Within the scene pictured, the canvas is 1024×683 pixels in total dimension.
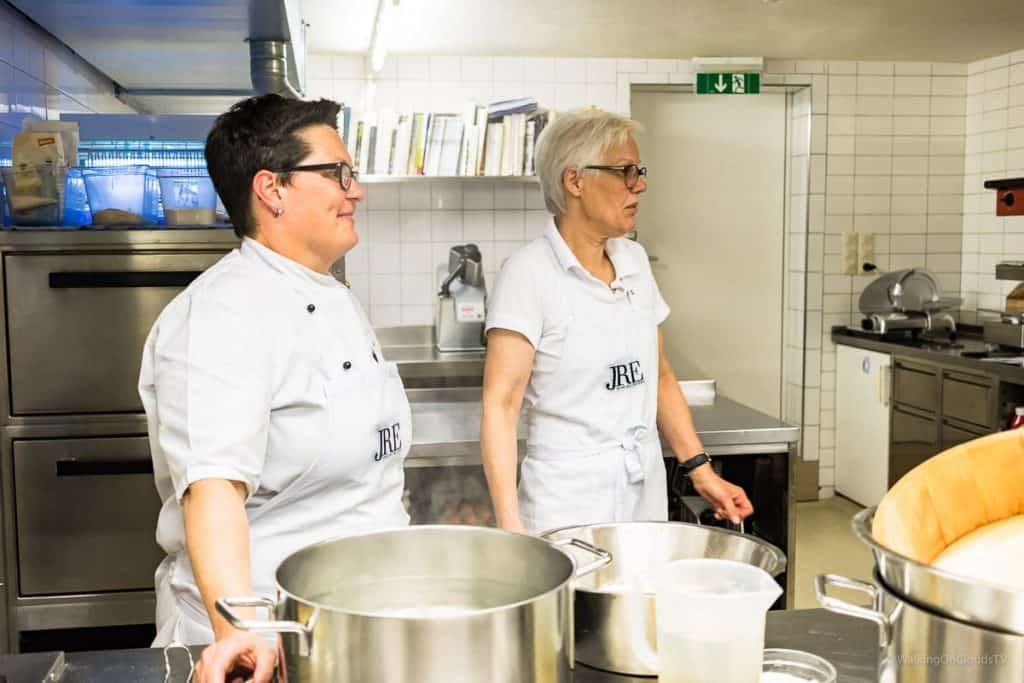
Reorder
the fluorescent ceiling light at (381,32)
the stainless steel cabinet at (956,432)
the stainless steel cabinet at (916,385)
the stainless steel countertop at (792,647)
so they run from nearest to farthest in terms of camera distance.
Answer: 1. the stainless steel countertop at (792,647)
2. the fluorescent ceiling light at (381,32)
3. the stainless steel cabinet at (956,432)
4. the stainless steel cabinet at (916,385)

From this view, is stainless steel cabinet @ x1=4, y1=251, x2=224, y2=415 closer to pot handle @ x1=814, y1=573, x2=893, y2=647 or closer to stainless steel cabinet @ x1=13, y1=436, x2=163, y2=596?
stainless steel cabinet @ x1=13, y1=436, x2=163, y2=596

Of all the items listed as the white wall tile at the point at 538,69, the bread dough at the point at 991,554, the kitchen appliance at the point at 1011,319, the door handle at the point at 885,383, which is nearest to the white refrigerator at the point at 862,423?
the door handle at the point at 885,383

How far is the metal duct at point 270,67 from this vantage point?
3.11 meters

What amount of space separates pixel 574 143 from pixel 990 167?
162 inches

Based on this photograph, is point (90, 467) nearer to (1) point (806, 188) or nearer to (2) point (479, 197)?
(2) point (479, 197)

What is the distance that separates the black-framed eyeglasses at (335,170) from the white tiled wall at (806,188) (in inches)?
148

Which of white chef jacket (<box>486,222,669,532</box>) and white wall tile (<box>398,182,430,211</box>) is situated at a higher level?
white wall tile (<box>398,182,430,211</box>)

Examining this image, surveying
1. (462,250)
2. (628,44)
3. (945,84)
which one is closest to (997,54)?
(945,84)

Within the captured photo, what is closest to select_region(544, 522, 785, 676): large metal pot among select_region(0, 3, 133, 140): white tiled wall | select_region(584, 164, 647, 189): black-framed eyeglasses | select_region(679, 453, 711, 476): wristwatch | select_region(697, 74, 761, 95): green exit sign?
select_region(679, 453, 711, 476): wristwatch

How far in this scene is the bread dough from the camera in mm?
837

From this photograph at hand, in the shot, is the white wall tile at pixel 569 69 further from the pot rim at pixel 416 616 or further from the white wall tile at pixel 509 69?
the pot rim at pixel 416 616

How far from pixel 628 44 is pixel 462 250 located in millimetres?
1338

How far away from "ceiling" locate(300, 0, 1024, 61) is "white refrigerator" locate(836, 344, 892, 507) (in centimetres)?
158

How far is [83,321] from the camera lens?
105 inches
